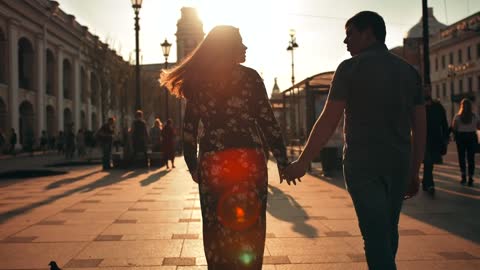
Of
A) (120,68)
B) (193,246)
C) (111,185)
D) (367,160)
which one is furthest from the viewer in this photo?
(120,68)

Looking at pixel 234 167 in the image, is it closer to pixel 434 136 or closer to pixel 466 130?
pixel 434 136

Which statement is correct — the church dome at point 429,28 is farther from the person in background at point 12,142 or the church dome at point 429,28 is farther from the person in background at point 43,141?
the person in background at point 12,142

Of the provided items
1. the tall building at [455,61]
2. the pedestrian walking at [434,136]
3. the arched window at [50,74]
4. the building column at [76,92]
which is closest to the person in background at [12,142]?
the arched window at [50,74]

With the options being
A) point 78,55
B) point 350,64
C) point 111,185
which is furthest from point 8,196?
point 78,55

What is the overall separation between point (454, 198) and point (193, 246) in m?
5.37

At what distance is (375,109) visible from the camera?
290cm

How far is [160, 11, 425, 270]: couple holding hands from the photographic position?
2.89 metres

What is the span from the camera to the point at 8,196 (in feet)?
33.4

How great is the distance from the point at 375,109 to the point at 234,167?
0.91 meters

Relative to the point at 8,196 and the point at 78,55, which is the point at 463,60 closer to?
the point at 78,55

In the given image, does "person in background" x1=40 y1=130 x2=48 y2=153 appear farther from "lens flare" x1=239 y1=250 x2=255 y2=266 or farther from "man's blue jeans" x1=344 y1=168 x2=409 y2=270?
"man's blue jeans" x1=344 y1=168 x2=409 y2=270

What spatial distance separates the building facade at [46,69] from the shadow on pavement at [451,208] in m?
22.4

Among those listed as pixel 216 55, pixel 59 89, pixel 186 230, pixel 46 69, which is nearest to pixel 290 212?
pixel 186 230

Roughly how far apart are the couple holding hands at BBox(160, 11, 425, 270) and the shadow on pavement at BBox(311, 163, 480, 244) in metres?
3.11
